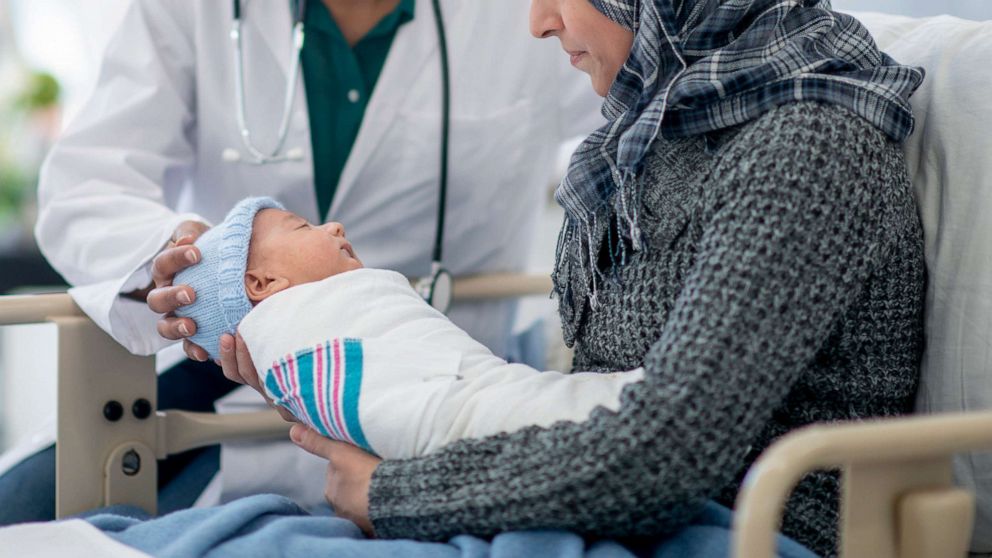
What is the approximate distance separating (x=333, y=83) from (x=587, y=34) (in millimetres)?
632

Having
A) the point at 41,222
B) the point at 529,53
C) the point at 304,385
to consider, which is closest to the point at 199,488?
the point at 41,222

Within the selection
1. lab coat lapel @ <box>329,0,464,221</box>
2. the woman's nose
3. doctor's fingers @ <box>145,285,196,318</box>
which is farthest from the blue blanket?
lab coat lapel @ <box>329,0,464,221</box>

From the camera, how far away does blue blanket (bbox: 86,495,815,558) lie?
0.93 m

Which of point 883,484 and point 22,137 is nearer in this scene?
point 883,484

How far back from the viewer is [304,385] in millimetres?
1074

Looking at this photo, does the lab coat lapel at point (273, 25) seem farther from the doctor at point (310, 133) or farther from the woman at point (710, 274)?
the woman at point (710, 274)

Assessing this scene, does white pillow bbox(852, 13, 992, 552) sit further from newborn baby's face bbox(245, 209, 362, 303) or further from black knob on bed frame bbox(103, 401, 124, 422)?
black knob on bed frame bbox(103, 401, 124, 422)

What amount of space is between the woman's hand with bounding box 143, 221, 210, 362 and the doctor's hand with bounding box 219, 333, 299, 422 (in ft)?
0.21

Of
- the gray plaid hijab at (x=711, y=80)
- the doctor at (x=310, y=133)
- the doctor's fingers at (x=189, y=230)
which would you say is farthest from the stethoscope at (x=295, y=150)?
the gray plaid hijab at (x=711, y=80)

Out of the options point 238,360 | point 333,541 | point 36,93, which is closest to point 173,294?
point 238,360

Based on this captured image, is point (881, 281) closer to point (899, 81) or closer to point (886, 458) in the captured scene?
point (899, 81)

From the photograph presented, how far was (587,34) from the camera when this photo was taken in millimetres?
1153

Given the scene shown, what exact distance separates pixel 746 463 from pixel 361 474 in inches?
15.5

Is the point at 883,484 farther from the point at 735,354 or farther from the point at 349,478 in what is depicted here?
the point at 349,478
